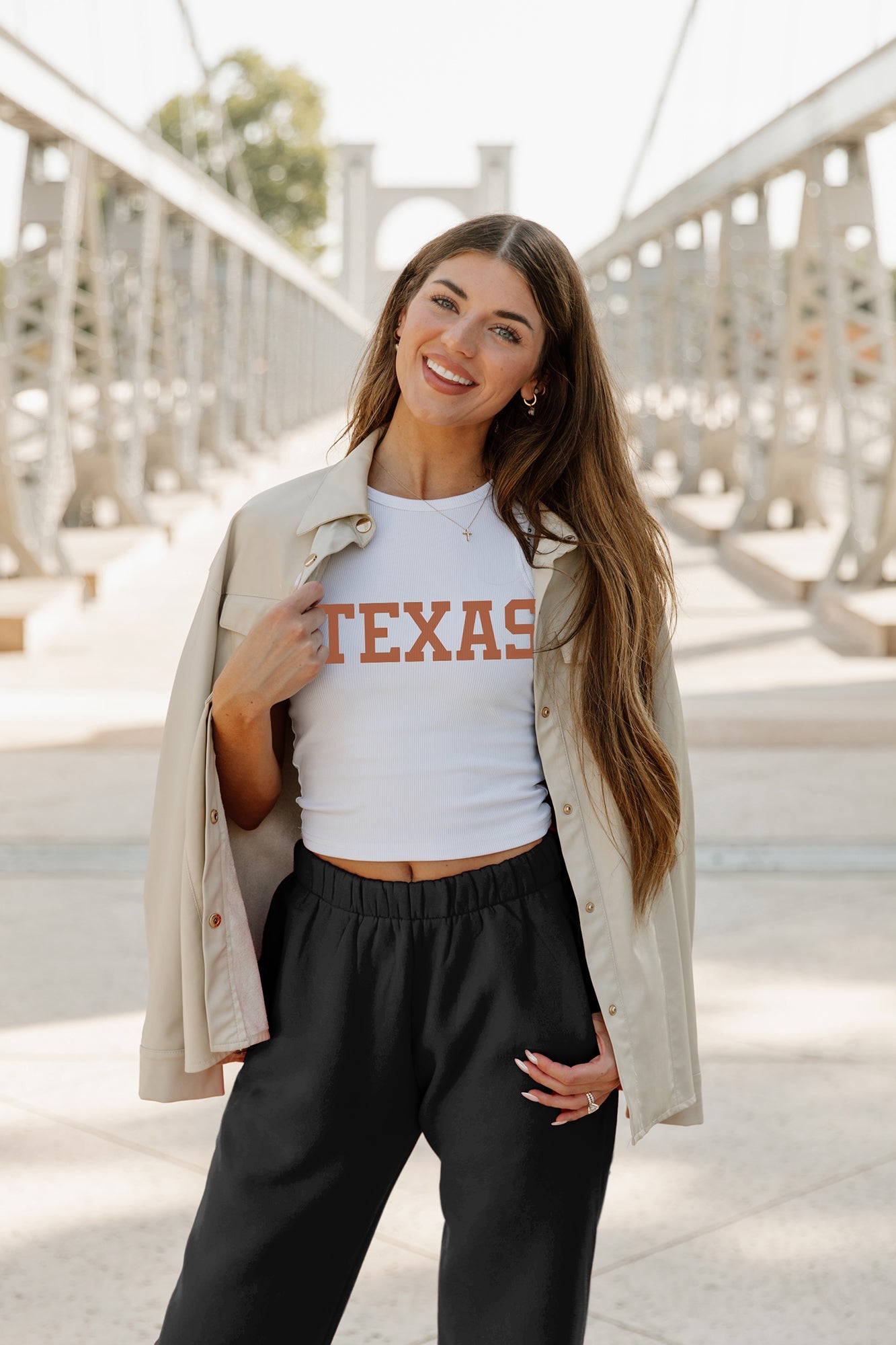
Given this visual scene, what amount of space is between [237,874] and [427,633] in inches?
14.0

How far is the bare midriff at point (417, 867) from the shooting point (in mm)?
1618

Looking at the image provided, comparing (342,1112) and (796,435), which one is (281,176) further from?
(342,1112)

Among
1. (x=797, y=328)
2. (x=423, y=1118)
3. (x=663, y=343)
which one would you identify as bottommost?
(x=423, y=1118)

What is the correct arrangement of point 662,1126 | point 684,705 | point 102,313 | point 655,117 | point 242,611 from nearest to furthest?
point 242,611, point 662,1126, point 684,705, point 102,313, point 655,117

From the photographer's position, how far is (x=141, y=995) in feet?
11.7

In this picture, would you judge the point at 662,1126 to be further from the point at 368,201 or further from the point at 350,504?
the point at 368,201

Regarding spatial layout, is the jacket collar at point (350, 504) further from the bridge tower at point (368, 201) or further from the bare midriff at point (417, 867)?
the bridge tower at point (368, 201)

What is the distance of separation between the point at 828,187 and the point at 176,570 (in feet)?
18.6

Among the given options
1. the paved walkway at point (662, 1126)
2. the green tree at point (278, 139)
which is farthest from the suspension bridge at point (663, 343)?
the green tree at point (278, 139)

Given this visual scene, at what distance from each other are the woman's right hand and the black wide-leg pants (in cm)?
21

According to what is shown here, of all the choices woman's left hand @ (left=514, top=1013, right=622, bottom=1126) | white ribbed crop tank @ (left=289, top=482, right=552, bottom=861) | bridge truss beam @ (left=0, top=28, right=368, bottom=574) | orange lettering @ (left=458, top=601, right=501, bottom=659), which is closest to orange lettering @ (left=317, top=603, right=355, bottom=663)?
white ribbed crop tank @ (left=289, top=482, right=552, bottom=861)

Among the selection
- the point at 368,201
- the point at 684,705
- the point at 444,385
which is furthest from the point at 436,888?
the point at 368,201

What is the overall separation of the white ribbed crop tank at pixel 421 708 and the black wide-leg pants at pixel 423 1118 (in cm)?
6

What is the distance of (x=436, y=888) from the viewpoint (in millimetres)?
1597
